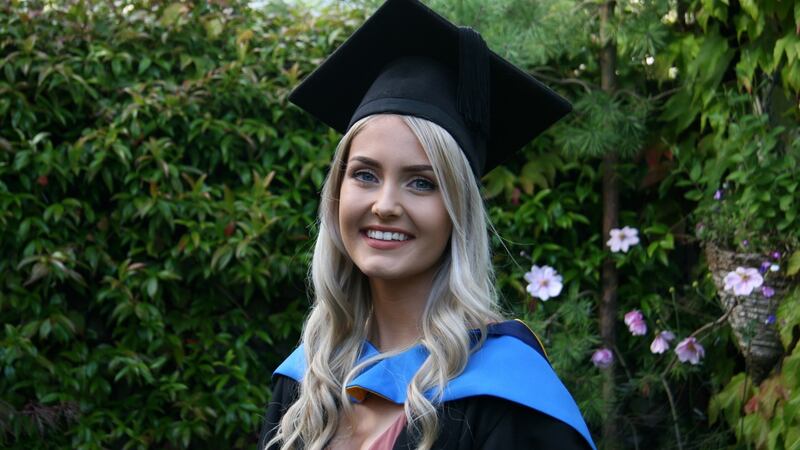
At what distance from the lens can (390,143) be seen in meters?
2.24

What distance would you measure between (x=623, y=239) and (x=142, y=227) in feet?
6.18

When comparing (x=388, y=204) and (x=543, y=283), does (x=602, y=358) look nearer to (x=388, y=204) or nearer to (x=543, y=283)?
(x=543, y=283)

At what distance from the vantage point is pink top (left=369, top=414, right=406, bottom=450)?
7.26 ft

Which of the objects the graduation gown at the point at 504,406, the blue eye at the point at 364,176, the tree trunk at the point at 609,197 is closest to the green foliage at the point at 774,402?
the tree trunk at the point at 609,197

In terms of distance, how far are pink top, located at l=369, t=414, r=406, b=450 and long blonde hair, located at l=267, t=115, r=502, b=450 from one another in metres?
0.06

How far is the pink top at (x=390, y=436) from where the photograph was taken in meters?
2.21

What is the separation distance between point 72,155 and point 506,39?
1.72m

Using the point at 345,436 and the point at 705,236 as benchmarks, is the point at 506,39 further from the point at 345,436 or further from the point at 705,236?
the point at 345,436

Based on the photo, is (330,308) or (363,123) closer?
(363,123)

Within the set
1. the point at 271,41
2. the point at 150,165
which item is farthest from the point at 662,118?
the point at 150,165

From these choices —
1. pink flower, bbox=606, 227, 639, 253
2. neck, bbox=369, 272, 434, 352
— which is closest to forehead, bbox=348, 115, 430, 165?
neck, bbox=369, 272, 434, 352

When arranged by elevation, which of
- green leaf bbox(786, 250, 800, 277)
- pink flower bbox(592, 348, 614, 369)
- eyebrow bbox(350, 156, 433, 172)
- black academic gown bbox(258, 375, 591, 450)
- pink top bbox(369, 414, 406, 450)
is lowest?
pink flower bbox(592, 348, 614, 369)

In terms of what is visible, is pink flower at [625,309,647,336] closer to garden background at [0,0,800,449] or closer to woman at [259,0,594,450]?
garden background at [0,0,800,449]

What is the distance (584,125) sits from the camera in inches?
168
